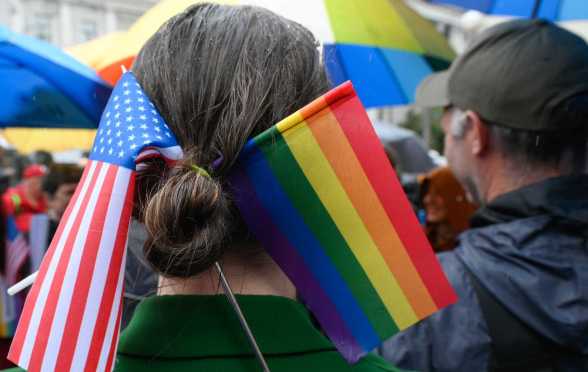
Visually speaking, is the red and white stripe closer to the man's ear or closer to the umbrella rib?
the umbrella rib

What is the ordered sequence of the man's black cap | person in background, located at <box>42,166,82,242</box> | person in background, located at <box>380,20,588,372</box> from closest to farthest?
person in background, located at <box>380,20,588,372</box>
the man's black cap
person in background, located at <box>42,166,82,242</box>

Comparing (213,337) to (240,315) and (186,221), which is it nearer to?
(240,315)

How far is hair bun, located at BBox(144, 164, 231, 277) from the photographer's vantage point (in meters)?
0.91

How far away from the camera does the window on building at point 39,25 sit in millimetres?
17547

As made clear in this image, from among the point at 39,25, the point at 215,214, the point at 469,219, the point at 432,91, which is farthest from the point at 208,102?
the point at 39,25

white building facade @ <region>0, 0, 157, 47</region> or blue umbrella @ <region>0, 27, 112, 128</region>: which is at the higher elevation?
white building facade @ <region>0, 0, 157, 47</region>

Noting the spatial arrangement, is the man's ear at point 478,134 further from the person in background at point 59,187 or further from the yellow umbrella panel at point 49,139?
the person in background at point 59,187

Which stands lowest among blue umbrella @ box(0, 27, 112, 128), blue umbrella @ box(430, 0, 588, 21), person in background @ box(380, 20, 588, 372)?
person in background @ box(380, 20, 588, 372)

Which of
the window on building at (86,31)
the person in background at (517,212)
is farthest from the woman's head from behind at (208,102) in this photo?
the window on building at (86,31)

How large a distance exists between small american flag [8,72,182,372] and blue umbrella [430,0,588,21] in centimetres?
173

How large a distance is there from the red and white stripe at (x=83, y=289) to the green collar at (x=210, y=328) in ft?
0.24

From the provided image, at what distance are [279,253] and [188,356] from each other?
20 cm

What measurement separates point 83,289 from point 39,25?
19.0 meters

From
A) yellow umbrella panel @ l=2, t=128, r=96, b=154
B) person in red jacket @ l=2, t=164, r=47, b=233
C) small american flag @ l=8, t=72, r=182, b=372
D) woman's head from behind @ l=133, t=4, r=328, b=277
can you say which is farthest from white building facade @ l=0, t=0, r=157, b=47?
small american flag @ l=8, t=72, r=182, b=372
